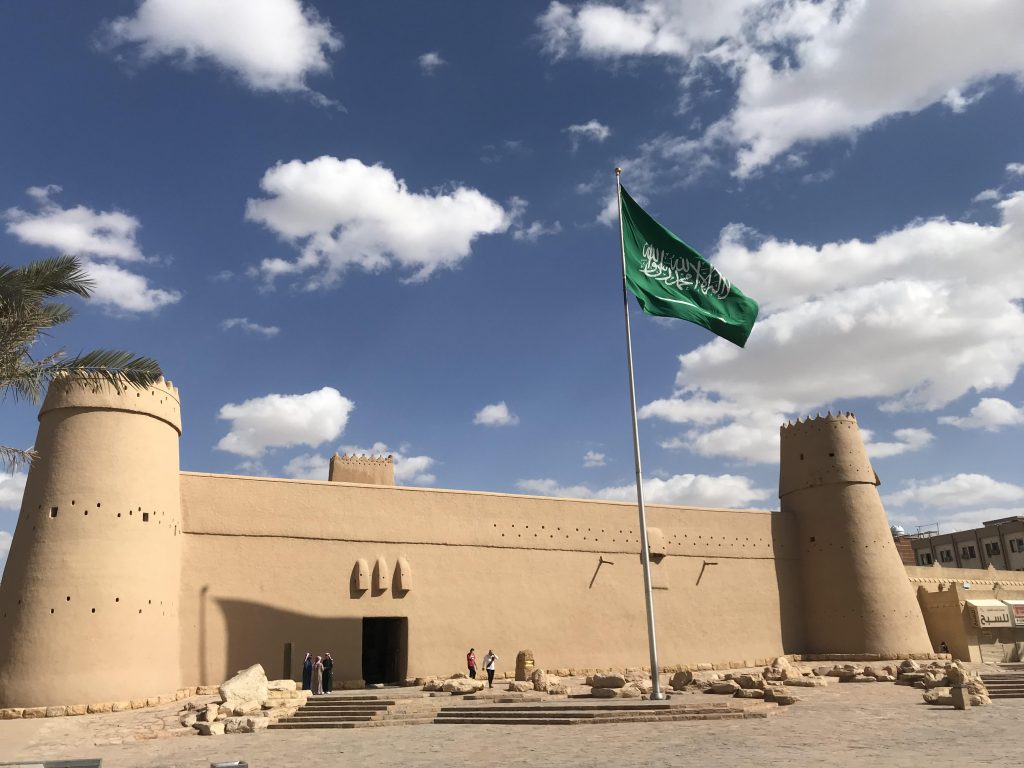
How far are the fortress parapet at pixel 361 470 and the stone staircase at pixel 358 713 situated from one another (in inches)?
338

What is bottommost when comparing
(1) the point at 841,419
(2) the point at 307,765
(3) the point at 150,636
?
(2) the point at 307,765

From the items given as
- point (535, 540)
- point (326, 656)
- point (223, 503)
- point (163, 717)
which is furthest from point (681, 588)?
point (163, 717)

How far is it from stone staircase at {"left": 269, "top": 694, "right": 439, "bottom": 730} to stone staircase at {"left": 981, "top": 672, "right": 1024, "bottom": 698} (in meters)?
12.6

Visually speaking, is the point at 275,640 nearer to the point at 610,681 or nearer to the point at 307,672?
the point at 307,672

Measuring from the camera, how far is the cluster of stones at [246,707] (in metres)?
15.4

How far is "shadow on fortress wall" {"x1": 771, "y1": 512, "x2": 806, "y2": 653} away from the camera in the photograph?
95.9ft

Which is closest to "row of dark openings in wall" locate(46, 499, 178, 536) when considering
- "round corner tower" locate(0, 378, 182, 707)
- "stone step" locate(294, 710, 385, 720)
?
"round corner tower" locate(0, 378, 182, 707)

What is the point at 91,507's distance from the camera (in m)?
18.8

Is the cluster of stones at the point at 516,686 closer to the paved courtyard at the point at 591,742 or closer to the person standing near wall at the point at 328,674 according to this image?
the person standing near wall at the point at 328,674

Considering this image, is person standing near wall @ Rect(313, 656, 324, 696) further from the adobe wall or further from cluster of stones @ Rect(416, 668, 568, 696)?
cluster of stones @ Rect(416, 668, 568, 696)

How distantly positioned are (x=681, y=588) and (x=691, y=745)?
52.1ft

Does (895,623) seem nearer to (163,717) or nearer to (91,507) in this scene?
(163,717)

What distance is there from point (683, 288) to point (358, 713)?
10.7m

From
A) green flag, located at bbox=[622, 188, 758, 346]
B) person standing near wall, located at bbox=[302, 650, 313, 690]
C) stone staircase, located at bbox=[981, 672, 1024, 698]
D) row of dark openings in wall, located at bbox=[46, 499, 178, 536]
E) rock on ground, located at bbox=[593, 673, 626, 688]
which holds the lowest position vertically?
stone staircase, located at bbox=[981, 672, 1024, 698]
